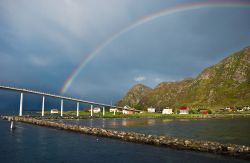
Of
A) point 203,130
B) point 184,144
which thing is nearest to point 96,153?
point 184,144

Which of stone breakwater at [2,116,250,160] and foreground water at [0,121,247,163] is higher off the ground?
stone breakwater at [2,116,250,160]

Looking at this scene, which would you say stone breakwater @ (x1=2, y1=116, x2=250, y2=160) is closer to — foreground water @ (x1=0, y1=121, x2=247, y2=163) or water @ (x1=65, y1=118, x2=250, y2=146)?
foreground water @ (x1=0, y1=121, x2=247, y2=163)

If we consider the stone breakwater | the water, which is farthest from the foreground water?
the water

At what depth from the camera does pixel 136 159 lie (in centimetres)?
4338

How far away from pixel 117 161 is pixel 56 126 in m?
64.6

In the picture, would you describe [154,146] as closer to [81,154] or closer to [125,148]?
[125,148]

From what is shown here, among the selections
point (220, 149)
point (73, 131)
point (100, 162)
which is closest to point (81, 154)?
A: point (100, 162)

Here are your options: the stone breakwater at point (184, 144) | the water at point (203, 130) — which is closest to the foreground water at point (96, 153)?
the stone breakwater at point (184, 144)

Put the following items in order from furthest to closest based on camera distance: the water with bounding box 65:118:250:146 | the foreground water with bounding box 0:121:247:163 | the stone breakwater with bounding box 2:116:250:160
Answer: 1. the water with bounding box 65:118:250:146
2. the stone breakwater with bounding box 2:116:250:160
3. the foreground water with bounding box 0:121:247:163

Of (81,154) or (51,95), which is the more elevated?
(51,95)

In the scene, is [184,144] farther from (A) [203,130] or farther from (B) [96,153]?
(A) [203,130]

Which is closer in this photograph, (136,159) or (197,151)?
(136,159)

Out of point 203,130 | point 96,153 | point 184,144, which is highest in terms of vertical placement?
point 203,130

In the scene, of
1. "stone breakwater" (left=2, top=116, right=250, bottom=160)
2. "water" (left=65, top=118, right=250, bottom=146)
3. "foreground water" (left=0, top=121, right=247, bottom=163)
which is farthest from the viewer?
"water" (left=65, top=118, right=250, bottom=146)
